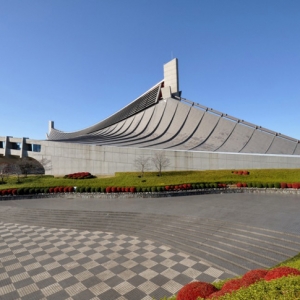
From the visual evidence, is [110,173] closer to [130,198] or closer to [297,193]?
[130,198]

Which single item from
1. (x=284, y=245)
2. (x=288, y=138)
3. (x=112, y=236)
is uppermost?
(x=288, y=138)

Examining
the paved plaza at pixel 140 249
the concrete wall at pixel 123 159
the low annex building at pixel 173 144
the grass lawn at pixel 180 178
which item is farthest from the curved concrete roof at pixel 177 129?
the paved plaza at pixel 140 249

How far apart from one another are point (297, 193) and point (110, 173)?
18.1 m

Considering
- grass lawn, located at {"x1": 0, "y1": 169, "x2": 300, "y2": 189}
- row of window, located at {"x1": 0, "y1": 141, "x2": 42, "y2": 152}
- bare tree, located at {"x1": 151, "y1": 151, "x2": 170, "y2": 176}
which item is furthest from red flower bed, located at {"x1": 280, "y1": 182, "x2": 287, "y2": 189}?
row of window, located at {"x1": 0, "y1": 141, "x2": 42, "y2": 152}

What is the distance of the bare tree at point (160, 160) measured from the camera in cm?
2217

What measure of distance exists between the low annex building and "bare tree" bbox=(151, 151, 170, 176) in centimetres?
41

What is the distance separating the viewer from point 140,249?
8.34m

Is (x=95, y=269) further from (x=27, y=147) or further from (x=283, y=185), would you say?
(x=27, y=147)

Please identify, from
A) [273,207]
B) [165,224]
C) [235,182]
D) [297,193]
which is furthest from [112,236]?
[297,193]

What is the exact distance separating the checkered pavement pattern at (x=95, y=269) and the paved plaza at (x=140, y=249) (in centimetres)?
3

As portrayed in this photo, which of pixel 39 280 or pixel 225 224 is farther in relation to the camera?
pixel 225 224

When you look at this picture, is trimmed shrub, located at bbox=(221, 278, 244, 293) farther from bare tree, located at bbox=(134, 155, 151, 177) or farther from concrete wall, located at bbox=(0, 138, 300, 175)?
bare tree, located at bbox=(134, 155, 151, 177)

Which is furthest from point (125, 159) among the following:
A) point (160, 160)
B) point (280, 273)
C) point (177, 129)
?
point (280, 273)

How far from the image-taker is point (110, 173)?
79.5 ft
